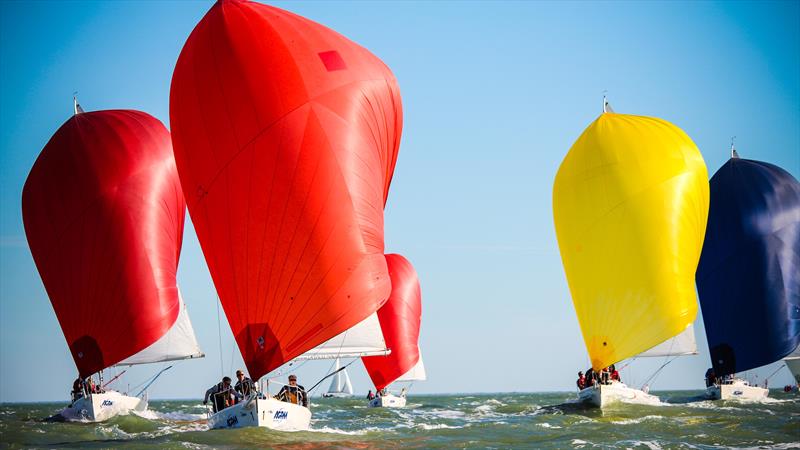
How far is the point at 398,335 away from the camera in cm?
4716

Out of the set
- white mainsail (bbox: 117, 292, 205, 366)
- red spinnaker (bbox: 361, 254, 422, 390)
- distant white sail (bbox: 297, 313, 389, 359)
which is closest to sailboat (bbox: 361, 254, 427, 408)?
red spinnaker (bbox: 361, 254, 422, 390)

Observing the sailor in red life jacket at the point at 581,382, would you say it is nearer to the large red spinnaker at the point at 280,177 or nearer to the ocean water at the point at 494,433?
the ocean water at the point at 494,433

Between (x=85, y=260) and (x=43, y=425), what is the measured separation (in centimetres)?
507

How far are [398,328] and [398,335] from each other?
375 mm

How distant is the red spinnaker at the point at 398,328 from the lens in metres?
46.8

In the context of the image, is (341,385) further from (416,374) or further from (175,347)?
(175,347)

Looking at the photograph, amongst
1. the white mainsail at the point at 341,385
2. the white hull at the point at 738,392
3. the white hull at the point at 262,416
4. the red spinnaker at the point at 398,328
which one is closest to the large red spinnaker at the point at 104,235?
the white hull at the point at 262,416

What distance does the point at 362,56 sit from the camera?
70.5 ft

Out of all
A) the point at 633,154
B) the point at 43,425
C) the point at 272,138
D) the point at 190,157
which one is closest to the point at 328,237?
the point at 272,138

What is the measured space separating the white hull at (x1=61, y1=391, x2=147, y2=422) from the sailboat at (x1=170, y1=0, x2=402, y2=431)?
957 cm

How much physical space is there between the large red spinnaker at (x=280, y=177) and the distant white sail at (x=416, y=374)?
92.1 ft

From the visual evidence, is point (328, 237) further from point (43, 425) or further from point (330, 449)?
point (43, 425)

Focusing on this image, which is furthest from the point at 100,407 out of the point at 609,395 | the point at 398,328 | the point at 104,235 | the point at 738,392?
the point at 738,392

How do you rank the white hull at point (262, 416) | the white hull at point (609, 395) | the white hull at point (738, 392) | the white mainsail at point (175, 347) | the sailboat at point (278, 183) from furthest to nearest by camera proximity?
the white hull at point (738, 392)
the white hull at point (609, 395)
the white mainsail at point (175, 347)
the sailboat at point (278, 183)
the white hull at point (262, 416)
